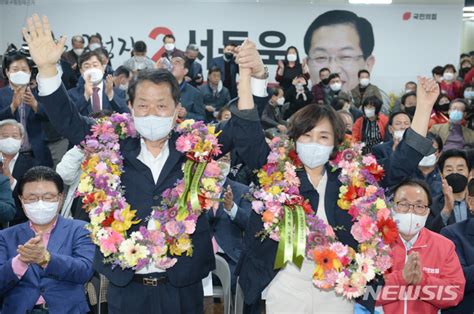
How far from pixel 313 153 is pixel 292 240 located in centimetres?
46

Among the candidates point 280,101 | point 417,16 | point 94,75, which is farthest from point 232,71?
point 94,75

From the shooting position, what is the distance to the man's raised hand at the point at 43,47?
346 centimetres

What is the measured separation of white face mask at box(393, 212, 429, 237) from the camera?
14.7 feet

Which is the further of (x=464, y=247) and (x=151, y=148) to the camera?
(x=464, y=247)

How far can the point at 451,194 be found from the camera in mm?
5504

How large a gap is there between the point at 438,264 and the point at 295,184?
1223 mm

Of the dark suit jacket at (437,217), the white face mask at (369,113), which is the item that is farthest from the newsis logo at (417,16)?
the dark suit jacket at (437,217)

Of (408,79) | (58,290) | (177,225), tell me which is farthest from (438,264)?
(408,79)

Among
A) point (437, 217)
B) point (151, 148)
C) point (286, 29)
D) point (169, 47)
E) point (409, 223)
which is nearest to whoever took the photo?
point (151, 148)

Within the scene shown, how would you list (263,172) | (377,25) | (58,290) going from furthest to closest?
(377,25) < (58,290) < (263,172)

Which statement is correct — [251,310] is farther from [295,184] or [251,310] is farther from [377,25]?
[377,25]

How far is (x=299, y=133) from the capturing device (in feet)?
12.5

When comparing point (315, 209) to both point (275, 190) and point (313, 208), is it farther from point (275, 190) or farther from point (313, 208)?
point (275, 190)

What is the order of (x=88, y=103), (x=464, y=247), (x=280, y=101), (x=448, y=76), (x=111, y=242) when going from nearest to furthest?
(x=111, y=242)
(x=464, y=247)
(x=88, y=103)
(x=280, y=101)
(x=448, y=76)
